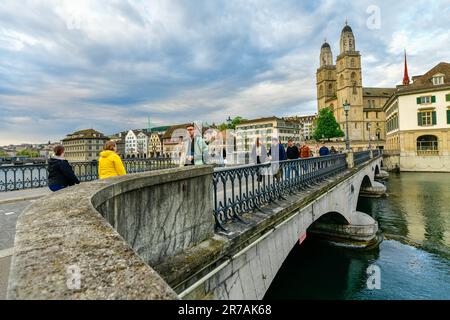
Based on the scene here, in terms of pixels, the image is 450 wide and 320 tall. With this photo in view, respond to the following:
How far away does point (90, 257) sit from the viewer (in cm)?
151

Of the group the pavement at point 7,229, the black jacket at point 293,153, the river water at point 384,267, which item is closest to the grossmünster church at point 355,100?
the river water at point 384,267

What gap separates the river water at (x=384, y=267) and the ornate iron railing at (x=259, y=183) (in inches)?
159

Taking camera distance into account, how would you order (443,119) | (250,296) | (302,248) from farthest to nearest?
1. (443,119)
2. (302,248)
3. (250,296)

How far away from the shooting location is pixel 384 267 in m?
11.9

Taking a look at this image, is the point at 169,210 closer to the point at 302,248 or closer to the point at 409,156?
the point at 302,248

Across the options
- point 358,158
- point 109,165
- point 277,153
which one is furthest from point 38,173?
point 358,158

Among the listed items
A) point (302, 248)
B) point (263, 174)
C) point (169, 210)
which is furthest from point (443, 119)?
point (169, 210)

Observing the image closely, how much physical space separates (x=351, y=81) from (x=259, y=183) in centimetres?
9091

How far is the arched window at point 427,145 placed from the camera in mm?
46600

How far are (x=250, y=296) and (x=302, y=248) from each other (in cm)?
1029

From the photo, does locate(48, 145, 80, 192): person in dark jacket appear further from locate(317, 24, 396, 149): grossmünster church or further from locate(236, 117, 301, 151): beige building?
locate(236, 117, 301, 151): beige building

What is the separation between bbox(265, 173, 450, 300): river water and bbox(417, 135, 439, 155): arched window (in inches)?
1362

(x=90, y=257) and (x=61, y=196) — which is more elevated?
(x=61, y=196)

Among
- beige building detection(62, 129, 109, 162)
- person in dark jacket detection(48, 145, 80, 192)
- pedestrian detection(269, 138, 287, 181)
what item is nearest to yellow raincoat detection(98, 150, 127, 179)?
person in dark jacket detection(48, 145, 80, 192)
